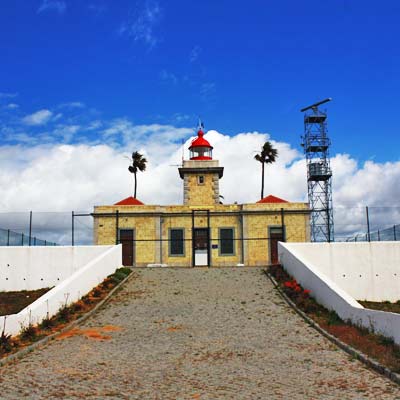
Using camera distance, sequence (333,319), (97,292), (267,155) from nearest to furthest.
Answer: (333,319) < (97,292) < (267,155)

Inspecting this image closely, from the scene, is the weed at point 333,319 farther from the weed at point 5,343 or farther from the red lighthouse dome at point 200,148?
the red lighthouse dome at point 200,148

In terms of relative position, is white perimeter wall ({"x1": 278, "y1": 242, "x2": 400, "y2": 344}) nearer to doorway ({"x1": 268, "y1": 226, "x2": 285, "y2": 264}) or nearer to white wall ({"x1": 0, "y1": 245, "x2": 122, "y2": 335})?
white wall ({"x1": 0, "y1": 245, "x2": 122, "y2": 335})

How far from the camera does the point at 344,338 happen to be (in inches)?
401

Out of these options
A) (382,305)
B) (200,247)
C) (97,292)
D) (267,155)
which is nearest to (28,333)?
(97,292)

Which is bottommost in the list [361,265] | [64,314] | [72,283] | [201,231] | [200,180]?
[64,314]

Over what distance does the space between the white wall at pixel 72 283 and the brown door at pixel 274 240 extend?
1061 cm

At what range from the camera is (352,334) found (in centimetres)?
1040

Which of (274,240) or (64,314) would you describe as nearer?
(64,314)

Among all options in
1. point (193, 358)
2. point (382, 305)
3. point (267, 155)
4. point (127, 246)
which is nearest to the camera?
point (193, 358)

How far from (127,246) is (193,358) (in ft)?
62.6

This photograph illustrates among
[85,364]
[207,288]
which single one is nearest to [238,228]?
[207,288]

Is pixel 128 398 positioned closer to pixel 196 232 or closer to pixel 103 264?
pixel 103 264

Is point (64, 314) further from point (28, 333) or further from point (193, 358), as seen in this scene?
point (193, 358)

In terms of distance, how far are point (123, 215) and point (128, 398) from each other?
21682mm
